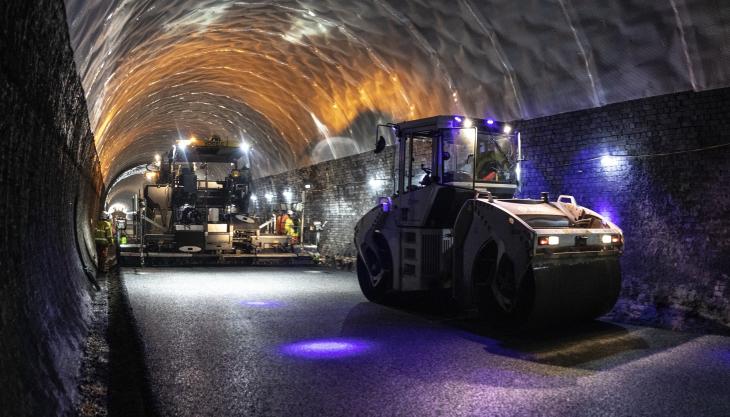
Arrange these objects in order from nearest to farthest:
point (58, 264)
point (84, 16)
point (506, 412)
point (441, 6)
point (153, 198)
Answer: point (506, 412) < point (84, 16) < point (58, 264) < point (441, 6) < point (153, 198)

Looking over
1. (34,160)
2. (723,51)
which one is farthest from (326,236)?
(34,160)

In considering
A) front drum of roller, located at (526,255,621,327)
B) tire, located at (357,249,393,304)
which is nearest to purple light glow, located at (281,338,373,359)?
front drum of roller, located at (526,255,621,327)

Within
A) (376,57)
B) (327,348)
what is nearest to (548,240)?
(327,348)

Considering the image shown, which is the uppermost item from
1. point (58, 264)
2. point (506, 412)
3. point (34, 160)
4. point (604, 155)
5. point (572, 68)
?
point (572, 68)

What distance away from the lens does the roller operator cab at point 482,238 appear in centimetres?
730

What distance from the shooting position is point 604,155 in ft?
A: 33.5

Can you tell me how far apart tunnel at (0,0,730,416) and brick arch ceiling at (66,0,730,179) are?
0.05 m

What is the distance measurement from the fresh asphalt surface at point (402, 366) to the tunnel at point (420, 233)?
0.12 ft

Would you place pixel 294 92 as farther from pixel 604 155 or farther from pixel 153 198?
pixel 604 155

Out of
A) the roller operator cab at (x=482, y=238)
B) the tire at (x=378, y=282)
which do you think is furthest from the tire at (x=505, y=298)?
the tire at (x=378, y=282)

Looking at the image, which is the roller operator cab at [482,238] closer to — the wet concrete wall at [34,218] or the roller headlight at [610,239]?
the roller headlight at [610,239]

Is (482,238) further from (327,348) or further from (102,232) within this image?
(102,232)

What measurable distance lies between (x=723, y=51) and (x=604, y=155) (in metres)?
2.44

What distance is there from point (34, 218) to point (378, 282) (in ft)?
19.4
